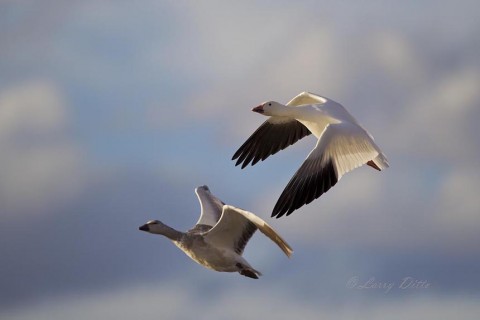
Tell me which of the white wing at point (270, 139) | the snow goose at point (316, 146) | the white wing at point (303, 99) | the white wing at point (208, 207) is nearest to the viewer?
the snow goose at point (316, 146)

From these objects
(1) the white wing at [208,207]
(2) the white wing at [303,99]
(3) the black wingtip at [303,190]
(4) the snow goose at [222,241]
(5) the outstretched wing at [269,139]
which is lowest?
(4) the snow goose at [222,241]

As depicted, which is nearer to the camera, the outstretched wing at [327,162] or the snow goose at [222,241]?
the snow goose at [222,241]

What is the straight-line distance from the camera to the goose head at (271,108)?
800 inches

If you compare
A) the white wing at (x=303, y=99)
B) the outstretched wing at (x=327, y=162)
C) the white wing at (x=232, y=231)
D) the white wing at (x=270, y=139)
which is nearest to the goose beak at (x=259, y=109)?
the white wing at (x=303, y=99)

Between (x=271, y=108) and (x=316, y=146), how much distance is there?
104 inches

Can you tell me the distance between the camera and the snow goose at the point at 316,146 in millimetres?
17672

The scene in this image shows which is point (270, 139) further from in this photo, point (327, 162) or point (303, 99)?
point (327, 162)

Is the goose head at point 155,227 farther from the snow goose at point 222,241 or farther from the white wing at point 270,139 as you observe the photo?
the white wing at point 270,139

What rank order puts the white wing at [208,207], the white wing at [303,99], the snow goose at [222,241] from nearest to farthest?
the snow goose at [222,241], the white wing at [208,207], the white wing at [303,99]

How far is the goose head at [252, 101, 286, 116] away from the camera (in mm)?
20328

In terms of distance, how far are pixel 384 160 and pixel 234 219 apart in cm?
332

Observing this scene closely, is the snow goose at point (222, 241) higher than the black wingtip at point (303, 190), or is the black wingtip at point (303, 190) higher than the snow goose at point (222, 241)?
the black wingtip at point (303, 190)

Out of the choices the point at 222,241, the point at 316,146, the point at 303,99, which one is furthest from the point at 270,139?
the point at 222,241

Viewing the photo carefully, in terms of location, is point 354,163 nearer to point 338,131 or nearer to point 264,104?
point 338,131
